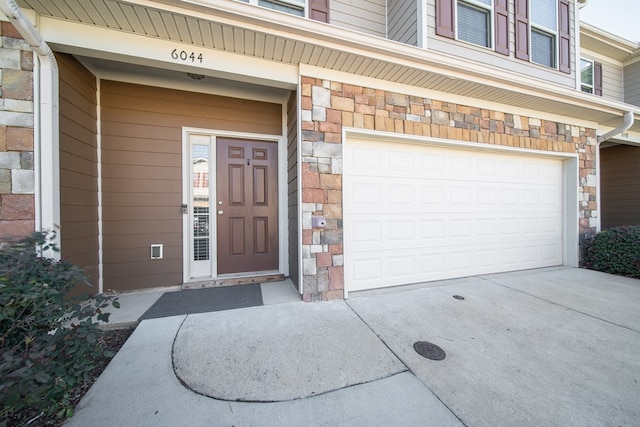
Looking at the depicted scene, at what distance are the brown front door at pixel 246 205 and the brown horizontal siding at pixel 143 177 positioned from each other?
478 mm

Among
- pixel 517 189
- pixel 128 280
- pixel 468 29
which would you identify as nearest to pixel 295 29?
pixel 468 29

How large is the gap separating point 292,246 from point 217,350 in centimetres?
147

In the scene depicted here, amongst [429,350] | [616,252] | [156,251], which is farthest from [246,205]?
[616,252]

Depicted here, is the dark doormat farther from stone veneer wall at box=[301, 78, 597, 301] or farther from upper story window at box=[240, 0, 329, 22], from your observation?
upper story window at box=[240, 0, 329, 22]

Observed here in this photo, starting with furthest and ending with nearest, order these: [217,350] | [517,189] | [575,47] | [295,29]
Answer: [575,47], [517,189], [295,29], [217,350]

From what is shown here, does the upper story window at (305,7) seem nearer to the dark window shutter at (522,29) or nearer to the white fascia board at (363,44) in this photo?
the white fascia board at (363,44)

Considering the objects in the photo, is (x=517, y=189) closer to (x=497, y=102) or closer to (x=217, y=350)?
(x=497, y=102)

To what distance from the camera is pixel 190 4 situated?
1.95 meters

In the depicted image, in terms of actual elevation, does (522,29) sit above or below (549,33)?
below

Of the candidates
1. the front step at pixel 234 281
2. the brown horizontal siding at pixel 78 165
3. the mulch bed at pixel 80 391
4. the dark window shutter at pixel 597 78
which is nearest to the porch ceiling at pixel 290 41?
the brown horizontal siding at pixel 78 165

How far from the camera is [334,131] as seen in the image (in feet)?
8.79

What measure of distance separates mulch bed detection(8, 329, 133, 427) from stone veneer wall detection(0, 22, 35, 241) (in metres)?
1.18

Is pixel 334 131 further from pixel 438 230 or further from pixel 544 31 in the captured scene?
pixel 544 31

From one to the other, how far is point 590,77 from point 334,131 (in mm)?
6834
